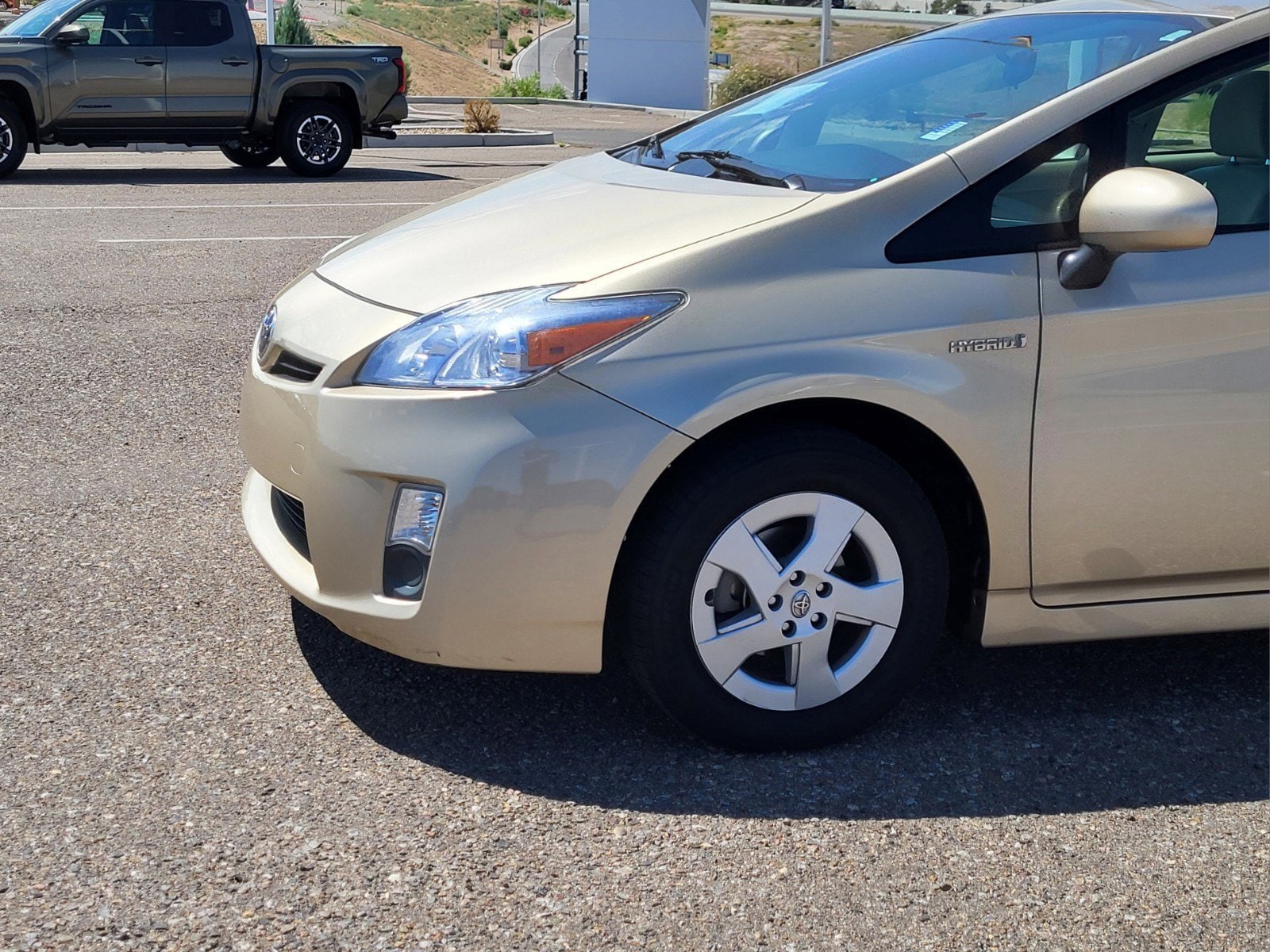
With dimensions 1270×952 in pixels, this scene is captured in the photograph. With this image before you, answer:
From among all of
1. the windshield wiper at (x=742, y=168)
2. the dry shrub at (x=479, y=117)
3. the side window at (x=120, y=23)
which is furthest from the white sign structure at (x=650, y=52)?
the windshield wiper at (x=742, y=168)

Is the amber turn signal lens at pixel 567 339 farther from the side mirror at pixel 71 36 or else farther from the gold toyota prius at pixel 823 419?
the side mirror at pixel 71 36

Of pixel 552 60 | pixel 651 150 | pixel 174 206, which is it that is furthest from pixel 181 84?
pixel 552 60

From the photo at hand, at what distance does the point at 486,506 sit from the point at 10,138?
12.5m

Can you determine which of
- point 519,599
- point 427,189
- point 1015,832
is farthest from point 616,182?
point 427,189

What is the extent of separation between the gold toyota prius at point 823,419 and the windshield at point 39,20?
39.9 ft

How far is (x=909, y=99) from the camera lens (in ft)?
11.9

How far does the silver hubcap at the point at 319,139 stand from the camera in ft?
47.9

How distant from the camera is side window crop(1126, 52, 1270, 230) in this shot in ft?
10.4

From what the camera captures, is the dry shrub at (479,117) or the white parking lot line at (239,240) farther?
the dry shrub at (479,117)

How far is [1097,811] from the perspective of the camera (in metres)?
2.95

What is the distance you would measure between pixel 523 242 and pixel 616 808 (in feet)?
4.07

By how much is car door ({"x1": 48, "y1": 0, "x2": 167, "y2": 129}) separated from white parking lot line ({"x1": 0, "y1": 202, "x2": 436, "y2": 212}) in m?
2.83

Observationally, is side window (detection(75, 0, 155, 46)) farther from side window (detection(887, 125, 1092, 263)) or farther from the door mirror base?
the door mirror base

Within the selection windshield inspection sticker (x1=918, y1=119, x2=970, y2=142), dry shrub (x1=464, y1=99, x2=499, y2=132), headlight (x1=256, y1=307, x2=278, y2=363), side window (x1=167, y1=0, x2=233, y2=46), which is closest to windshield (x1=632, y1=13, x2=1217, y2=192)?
windshield inspection sticker (x1=918, y1=119, x2=970, y2=142)
